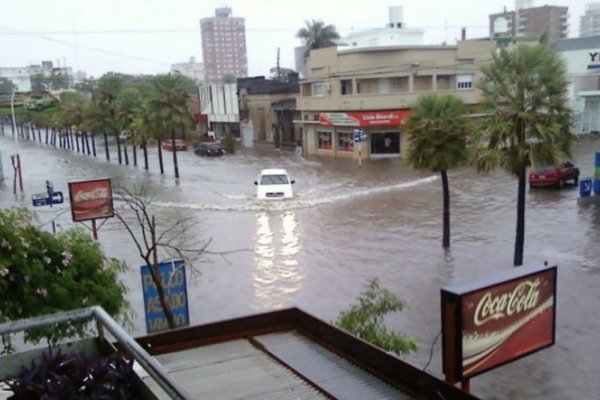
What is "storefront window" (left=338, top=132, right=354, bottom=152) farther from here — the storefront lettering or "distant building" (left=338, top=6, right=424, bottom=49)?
the storefront lettering

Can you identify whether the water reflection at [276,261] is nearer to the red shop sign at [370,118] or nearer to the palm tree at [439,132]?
the palm tree at [439,132]

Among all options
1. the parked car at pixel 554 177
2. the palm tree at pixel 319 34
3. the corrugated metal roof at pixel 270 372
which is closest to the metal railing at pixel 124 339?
the corrugated metal roof at pixel 270 372

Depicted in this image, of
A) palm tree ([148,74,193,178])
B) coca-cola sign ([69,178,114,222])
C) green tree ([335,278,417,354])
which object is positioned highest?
palm tree ([148,74,193,178])

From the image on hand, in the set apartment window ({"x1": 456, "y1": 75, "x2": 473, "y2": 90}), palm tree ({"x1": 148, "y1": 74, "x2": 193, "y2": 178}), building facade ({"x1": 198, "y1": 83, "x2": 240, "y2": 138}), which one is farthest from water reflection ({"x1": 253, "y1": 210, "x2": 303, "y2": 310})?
building facade ({"x1": 198, "y1": 83, "x2": 240, "y2": 138})

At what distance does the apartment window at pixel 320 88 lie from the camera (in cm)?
5536

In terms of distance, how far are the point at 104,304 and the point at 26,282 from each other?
1.45 metres

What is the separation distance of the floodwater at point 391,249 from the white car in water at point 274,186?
766 mm

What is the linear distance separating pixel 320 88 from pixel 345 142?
5.81 meters

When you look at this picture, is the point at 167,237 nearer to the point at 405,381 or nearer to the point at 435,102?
the point at 435,102

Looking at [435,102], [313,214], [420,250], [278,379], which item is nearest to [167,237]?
[313,214]

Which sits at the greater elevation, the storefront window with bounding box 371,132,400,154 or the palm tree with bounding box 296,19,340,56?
the palm tree with bounding box 296,19,340,56

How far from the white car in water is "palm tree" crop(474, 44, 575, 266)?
53.9ft

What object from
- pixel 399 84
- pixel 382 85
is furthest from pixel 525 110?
pixel 382 85

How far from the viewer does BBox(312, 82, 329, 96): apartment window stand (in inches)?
2180
